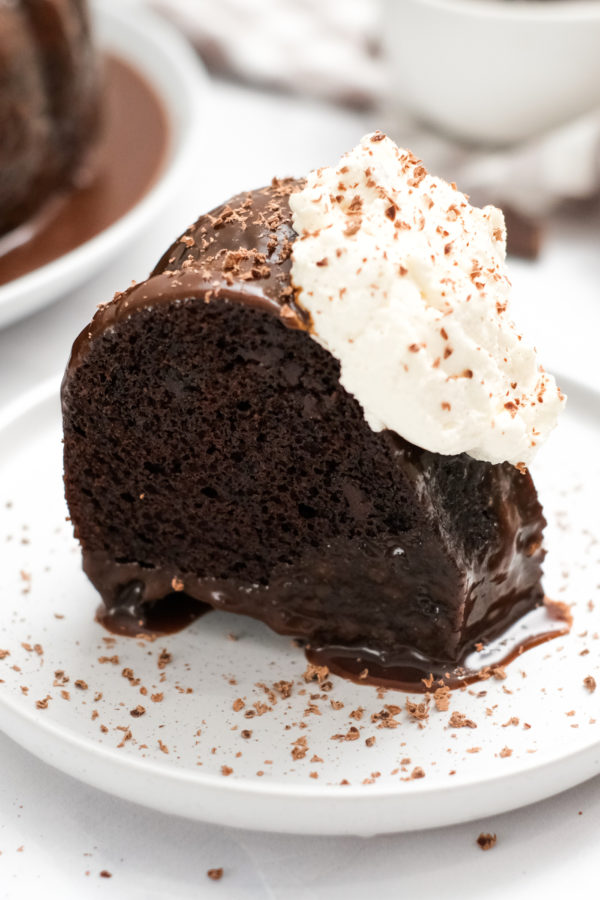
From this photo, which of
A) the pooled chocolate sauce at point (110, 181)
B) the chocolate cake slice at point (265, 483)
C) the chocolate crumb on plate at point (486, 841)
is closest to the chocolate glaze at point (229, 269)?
the chocolate cake slice at point (265, 483)

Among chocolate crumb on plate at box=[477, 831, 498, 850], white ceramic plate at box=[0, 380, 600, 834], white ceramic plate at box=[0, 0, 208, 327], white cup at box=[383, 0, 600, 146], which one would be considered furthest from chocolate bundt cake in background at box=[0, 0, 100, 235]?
chocolate crumb on plate at box=[477, 831, 498, 850]

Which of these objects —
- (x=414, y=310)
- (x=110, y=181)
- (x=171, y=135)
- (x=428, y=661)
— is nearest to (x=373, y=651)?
(x=428, y=661)

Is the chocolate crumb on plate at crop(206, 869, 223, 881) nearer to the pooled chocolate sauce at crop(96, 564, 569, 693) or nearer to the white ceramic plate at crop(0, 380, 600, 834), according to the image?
the white ceramic plate at crop(0, 380, 600, 834)

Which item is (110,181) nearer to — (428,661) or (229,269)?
(229,269)

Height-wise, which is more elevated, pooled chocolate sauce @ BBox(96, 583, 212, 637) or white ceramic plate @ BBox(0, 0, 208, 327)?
white ceramic plate @ BBox(0, 0, 208, 327)

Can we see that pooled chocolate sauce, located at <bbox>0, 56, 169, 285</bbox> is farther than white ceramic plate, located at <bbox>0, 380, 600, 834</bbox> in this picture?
Yes

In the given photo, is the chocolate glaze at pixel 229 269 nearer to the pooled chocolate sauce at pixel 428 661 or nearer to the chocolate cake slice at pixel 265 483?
the chocolate cake slice at pixel 265 483
